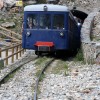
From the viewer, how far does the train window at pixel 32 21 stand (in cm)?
2239

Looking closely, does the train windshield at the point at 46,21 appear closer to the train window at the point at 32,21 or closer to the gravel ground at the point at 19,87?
the train window at the point at 32,21

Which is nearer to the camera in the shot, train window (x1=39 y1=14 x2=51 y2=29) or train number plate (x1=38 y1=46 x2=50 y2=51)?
train number plate (x1=38 y1=46 x2=50 y2=51)

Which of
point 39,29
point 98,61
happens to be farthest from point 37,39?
point 98,61

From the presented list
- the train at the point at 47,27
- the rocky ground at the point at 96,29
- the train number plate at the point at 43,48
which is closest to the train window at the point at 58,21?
the train at the point at 47,27

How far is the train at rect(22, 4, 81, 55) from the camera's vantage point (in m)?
22.3

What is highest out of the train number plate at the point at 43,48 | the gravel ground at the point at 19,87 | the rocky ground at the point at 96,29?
the gravel ground at the point at 19,87

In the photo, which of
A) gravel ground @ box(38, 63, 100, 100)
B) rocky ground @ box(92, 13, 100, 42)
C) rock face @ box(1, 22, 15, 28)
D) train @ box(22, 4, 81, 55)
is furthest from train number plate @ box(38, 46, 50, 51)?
rock face @ box(1, 22, 15, 28)

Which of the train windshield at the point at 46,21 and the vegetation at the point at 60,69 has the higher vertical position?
the train windshield at the point at 46,21

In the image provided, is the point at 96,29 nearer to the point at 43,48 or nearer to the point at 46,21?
the point at 46,21

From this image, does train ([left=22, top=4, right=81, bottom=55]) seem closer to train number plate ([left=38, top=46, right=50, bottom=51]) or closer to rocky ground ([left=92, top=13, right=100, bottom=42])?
train number plate ([left=38, top=46, right=50, bottom=51])

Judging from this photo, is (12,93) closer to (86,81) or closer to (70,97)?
(70,97)

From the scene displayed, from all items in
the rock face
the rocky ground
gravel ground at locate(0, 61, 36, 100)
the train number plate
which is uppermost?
gravel ground at locate(0, 61, 36, 100)

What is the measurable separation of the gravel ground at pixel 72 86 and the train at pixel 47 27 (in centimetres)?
602

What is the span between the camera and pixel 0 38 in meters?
33.6
